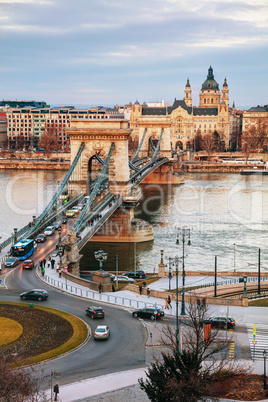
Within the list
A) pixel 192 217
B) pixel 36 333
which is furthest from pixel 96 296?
pixel 192 217

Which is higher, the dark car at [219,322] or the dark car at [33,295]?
the dark car at [33,295]

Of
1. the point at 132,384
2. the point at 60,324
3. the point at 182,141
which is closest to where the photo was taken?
the point at 132,384

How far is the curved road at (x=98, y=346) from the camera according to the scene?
94.5 feet

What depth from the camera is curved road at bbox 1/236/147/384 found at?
2881 cm

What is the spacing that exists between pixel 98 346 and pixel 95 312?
13.2 feet

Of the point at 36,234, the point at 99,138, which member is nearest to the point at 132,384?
the point at 36,234

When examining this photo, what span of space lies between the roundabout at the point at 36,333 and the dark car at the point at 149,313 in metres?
3.35

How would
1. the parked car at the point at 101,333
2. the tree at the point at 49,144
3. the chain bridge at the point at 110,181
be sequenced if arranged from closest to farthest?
the parked car at the point at 101,333
the chain bridge at the point at 110,181
the tree at the point at 49,144

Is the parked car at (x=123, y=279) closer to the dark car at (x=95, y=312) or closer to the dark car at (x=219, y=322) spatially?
the dark car at (x=95, y=312)

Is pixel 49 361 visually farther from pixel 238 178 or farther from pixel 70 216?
pixel 238 178

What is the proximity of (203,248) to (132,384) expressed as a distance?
121 ft

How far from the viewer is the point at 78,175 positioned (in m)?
72.3

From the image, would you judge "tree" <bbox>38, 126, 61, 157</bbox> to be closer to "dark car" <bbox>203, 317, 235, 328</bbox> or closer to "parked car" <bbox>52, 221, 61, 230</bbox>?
"parked car" <bbox>52, 221, 61, 230</bbox>

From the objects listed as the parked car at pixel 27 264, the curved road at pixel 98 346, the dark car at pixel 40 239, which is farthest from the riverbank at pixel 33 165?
the curved road at pixel 98 346
